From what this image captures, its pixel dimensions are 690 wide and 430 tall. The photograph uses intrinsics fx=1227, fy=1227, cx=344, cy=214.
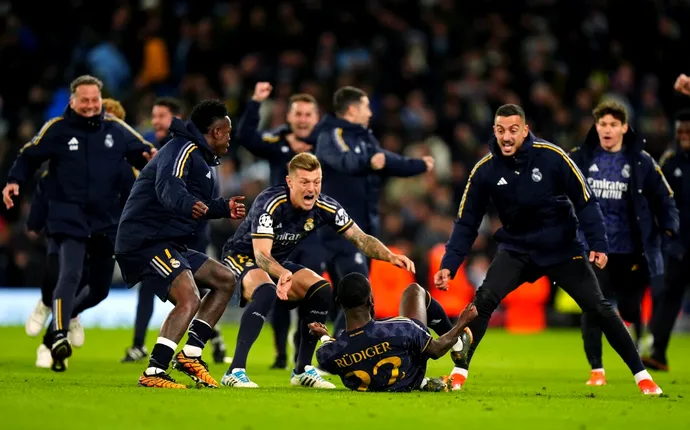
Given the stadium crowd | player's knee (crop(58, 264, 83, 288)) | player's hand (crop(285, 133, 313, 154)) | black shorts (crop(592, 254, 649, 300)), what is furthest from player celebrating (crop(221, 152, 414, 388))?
the stadium crowd

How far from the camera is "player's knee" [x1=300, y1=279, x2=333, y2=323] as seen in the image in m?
10.0

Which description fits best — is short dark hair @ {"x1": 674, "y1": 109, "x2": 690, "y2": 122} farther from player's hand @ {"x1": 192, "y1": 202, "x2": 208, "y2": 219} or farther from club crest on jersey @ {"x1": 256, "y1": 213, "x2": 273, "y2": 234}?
player's hand @ {"x1": 192, "y1": 202, "x2": 208, "y2": 219}

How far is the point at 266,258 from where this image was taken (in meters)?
9.56

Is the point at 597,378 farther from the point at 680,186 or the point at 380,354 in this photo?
the point at 680,186

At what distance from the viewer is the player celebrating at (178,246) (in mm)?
9227

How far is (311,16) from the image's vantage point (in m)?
24.0

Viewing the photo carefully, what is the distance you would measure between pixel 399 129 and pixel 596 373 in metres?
11.3

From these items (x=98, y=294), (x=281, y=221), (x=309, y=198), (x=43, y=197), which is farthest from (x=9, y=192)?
(x=309, y=198)

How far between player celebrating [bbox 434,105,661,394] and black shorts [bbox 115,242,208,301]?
1984 millimetres

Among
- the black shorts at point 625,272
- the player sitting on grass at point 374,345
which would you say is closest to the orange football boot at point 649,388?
the player sitting on grass at point 374,345

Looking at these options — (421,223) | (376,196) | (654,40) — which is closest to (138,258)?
(376,196)

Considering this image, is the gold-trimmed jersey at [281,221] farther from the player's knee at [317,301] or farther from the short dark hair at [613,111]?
the short dark hair at [613,111]

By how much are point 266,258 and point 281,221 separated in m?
0.49

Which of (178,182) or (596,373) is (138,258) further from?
(596,373)
